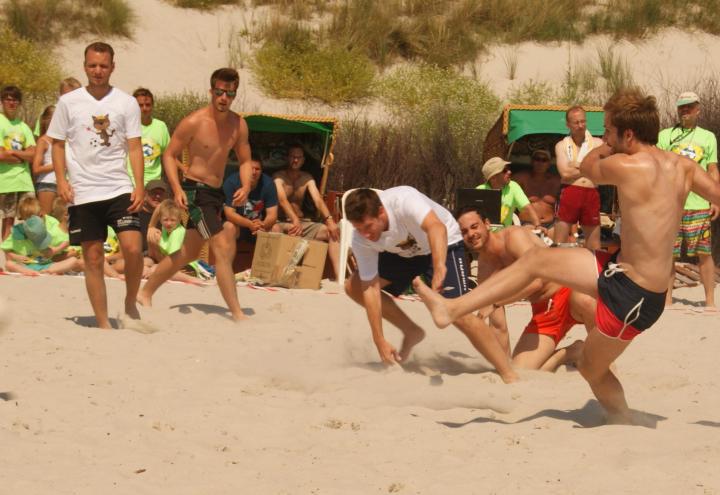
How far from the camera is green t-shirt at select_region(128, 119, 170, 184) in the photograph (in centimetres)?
1075

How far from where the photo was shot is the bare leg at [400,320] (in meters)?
6.82

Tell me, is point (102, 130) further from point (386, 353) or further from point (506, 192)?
point (506, 192)

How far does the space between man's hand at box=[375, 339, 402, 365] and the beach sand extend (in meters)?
0.10

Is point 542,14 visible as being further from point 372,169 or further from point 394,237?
point 394,237

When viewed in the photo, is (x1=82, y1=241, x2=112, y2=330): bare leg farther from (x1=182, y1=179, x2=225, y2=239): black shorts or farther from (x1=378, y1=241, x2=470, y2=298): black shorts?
(x1=378, y1=241, x2=470, y2=298): black shorts

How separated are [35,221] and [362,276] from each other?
14.7ft

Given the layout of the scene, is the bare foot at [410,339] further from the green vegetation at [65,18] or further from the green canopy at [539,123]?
the green vegetation at [65,18]

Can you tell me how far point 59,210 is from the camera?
1053 centimetres

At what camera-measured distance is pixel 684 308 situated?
387 inches

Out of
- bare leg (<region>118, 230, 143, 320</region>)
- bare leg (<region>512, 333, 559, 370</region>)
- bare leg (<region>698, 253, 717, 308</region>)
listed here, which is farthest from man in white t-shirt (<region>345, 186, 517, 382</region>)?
bare leg (<region>698, 253, 717, 308</region>)

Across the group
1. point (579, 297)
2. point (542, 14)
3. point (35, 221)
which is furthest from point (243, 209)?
point (542, 14)

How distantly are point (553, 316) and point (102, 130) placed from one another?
2.97m

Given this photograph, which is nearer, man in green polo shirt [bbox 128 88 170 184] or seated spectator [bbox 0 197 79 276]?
seated spectator [bbox 0 197 79 276]

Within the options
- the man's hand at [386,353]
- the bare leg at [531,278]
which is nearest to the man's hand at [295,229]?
the man's hand at [386,353]
